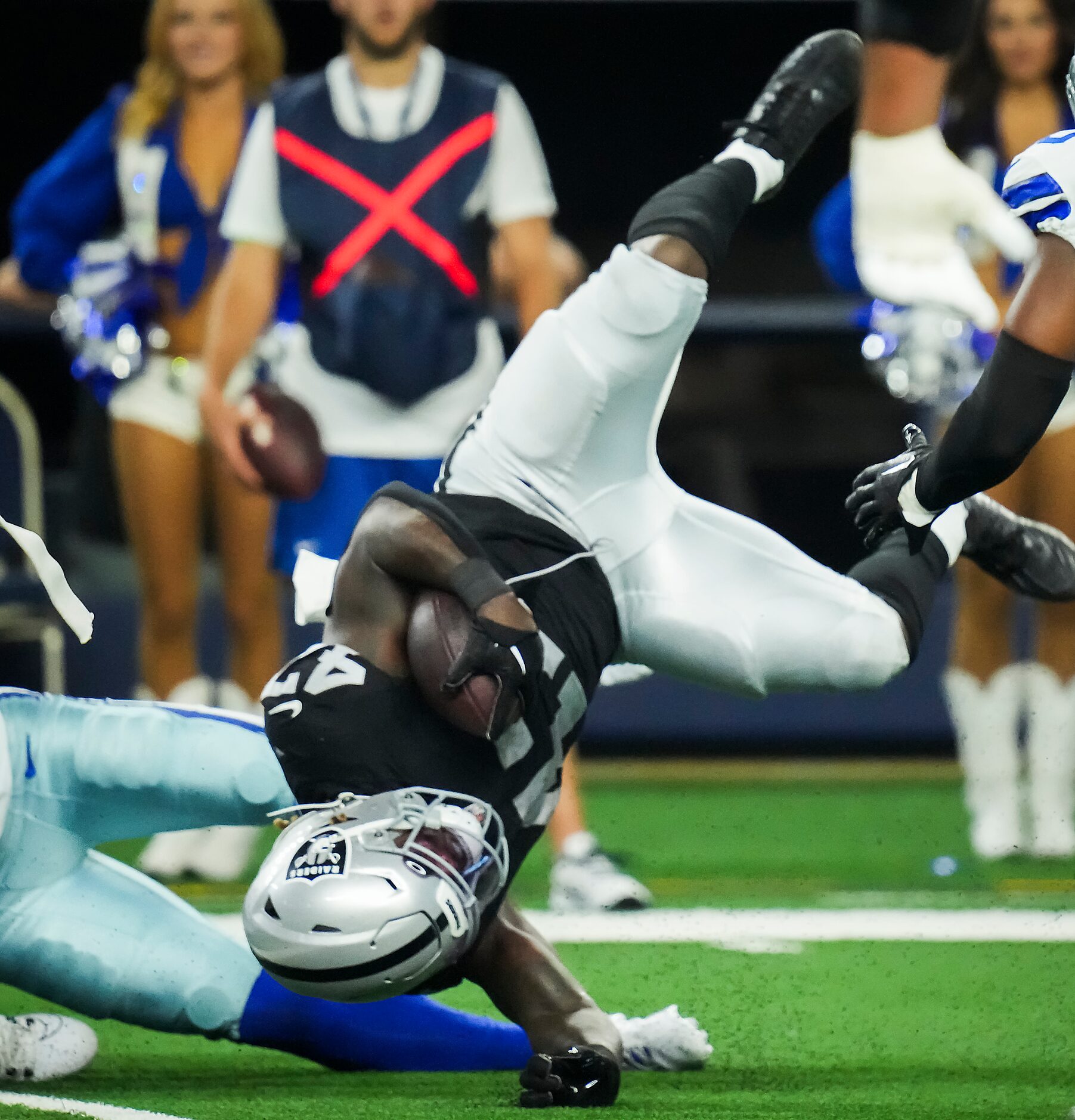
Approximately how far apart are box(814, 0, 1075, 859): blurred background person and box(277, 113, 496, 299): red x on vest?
0.84 meters

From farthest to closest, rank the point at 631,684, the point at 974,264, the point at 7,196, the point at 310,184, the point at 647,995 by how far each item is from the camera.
A: the point at 7,196
the point at 631,684
the point at 974,264
the point at 310,184
the point at 647,995

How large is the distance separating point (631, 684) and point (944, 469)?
367 cm

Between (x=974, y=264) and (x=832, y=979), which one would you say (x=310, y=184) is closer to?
(x=974, y=264)

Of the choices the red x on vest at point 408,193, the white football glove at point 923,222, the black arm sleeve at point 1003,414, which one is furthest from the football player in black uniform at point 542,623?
the red x on vest at point 408,193

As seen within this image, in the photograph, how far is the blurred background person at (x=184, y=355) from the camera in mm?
4426

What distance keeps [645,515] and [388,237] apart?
1.35 metres

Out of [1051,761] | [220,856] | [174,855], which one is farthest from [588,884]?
[1051,761]

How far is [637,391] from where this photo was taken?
9.48ft

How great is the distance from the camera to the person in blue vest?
13.3ft

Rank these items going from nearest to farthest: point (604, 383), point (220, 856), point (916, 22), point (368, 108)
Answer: point (604, 383) → point (916, 22) → point (368, 108) → point (220, 856)

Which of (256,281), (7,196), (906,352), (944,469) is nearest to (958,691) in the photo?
(906,352)

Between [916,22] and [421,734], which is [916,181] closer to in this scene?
[916,22]

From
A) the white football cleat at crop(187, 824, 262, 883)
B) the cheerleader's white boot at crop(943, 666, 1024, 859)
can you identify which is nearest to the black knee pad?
the cheerleader's white boot at crop(943, 666, 1024, 859)

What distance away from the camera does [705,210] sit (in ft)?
9.53
